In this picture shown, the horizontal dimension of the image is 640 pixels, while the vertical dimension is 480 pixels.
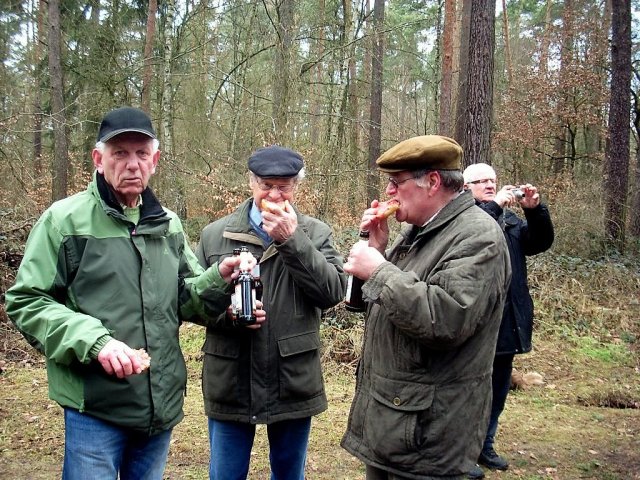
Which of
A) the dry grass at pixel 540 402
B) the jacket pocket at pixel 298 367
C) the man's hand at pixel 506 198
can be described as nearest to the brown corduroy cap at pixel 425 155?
the jacket pocket at pixel 298 367

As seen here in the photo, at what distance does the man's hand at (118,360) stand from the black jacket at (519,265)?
2691mm

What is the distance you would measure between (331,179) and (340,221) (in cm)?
83

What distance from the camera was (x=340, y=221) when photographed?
10.6 metres

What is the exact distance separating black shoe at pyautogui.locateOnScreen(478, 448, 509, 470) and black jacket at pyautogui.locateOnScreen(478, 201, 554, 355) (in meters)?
0.92

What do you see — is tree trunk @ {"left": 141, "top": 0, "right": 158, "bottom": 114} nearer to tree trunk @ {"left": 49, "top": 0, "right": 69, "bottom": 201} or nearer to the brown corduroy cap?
tree trunk @ {"left": 49, "top": 0, "right": 69, "bottom": 201}

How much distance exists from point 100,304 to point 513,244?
3005 mm

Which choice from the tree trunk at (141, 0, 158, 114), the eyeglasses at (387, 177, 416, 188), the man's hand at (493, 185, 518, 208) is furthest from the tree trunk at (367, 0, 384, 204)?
the eyeglasses at (387, 177, 416, 188)

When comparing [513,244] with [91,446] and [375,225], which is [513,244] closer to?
[375,225]

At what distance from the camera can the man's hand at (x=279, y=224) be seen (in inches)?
98.2

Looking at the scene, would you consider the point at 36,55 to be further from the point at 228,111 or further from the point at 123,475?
the point at 123,475

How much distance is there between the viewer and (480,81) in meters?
7.83

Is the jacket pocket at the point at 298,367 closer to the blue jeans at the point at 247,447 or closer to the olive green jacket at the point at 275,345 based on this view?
the olive green jacket at the point at 275,345

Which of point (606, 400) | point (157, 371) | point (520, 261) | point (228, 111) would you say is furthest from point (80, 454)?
point (228, 111)

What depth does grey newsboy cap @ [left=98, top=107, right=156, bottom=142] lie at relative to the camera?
7.02 feet
